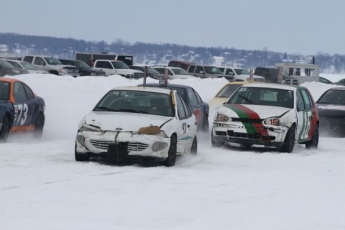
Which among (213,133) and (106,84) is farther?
(106,84)

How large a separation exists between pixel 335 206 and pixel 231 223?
211cm

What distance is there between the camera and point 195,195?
11.7 metres

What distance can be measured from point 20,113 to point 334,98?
36.6 feet

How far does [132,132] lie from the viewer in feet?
49.5

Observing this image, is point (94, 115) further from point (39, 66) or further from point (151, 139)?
point (39, 66)

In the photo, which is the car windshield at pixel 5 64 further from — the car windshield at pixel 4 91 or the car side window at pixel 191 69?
the car windshield at pixel 4 91

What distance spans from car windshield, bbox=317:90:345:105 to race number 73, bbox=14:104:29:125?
33.9 feet

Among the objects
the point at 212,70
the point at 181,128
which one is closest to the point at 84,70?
the point at 212,70

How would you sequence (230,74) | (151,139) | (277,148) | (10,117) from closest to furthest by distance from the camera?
(151,139) < (10,117) < (277,148) < (230,74)

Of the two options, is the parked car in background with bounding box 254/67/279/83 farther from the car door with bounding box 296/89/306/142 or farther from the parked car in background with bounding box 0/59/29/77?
the car door with bounding box 296/89/306/142

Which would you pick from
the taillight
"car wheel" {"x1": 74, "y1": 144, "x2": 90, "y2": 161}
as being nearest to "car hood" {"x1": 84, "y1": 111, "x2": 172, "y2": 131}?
"car wheel" {"x1": 74, "y1": 144, "x2": 90, "y2": 161}

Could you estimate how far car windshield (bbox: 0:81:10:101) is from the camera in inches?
760

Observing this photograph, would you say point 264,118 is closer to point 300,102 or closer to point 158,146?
point 300,102

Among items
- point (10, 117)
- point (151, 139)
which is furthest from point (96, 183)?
point (10, 117)
